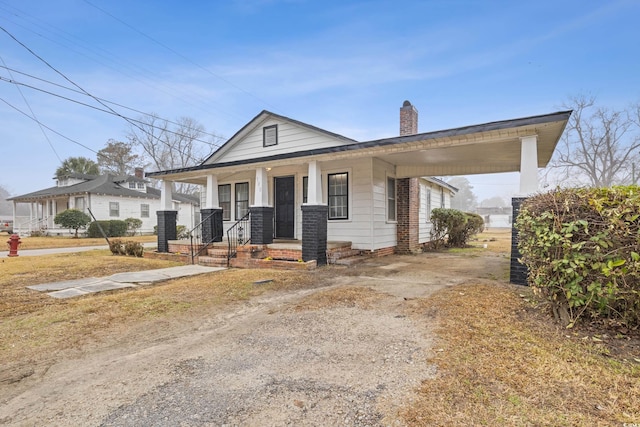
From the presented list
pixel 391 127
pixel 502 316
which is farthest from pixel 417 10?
pixel 391 127

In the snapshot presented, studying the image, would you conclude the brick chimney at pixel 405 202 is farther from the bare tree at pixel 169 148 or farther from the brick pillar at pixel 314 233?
the bare tree at pixel 169 148

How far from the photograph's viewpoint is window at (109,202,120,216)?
2381cm

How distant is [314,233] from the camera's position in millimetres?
7820

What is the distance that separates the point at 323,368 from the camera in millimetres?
2621

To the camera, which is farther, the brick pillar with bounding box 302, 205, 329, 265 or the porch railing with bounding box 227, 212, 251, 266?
the porch railing with bounding box 227, 212, 251, 266

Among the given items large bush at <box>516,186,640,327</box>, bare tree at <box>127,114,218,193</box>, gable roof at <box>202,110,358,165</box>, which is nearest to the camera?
large bush at <box>516,186,640,327</box>

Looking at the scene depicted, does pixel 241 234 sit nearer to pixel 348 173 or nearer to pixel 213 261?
pixel 213 261

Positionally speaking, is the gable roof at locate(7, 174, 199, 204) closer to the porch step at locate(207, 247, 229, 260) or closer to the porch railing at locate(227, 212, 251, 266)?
the porch railing at locate(227, 212, 251, 266)

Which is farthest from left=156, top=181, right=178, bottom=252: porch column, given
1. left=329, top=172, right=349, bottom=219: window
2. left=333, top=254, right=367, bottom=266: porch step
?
left=333, top=254, right=367, bottom=266: porch step

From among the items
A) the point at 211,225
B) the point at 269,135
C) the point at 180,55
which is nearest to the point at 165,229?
the point at 211,225

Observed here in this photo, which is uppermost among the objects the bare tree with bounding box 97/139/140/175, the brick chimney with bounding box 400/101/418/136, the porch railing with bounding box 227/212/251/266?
the bare tree with bounding box 97/139/140/175

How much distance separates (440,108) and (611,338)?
22.1 m

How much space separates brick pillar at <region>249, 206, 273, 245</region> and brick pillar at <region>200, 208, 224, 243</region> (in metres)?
1.85

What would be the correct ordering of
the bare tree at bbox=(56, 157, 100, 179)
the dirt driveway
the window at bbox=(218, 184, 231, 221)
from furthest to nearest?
1. the bare tree at bbox=(56, 157, 100, 179)
2. the window at bbox=(218, 184, 231, 221)
3. the dirt driveway
